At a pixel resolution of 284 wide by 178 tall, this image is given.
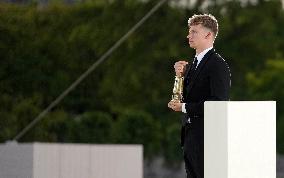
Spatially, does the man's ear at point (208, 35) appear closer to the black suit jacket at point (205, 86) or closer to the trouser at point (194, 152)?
the black suit jacket at point (205, 86)

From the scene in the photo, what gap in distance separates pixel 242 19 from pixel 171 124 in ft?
21.5

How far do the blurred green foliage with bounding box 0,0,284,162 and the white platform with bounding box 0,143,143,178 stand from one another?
11635 mm

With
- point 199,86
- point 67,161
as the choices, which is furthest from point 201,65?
point 67,161

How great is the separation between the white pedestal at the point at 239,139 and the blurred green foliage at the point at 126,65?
1610 centimetres

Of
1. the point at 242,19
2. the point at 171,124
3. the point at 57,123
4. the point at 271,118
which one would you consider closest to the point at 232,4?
the point at 242,19

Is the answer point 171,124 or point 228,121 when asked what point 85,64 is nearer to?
point 171,124

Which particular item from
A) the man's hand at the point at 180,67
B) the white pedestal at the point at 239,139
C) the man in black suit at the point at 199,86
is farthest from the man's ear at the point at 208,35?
the white pedestal at the point at 239,139

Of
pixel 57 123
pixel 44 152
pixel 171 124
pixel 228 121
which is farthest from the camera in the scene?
pixel 171 124

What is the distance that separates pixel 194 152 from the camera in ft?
26.4

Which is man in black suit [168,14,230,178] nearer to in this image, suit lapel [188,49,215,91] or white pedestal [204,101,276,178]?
suit lapel [188,49,215,91]

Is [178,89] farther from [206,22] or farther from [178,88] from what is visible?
[206,22]

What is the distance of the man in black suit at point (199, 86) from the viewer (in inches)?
316

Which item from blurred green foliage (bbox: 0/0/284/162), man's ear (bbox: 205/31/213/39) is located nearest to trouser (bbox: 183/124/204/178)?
man's ear (bbox: 205/31/213/39)

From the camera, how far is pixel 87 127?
32500 millimetres
